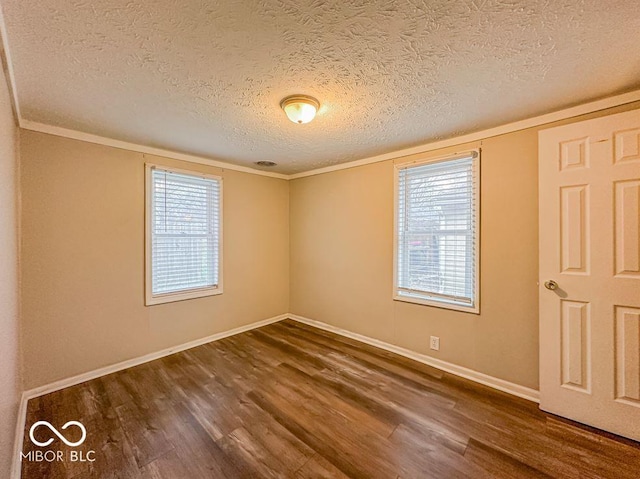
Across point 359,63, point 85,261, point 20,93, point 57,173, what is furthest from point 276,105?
point 85,261

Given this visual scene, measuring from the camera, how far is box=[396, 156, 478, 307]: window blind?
8.30ft

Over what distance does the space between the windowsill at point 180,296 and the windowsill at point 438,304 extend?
91.0 inches

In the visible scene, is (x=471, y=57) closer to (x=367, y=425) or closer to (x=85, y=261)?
(x=367, y=425)

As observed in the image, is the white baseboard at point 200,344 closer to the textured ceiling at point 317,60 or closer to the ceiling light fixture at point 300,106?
the textured ceiling at point 317,60

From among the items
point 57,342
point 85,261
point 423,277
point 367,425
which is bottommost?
point 367,425

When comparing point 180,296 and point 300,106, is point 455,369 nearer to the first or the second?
point 300,106

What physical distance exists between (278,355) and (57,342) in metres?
2.01

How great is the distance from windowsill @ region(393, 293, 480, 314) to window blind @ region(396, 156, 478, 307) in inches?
1.2

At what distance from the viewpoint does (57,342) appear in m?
2.31

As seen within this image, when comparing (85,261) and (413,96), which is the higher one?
(413,96)

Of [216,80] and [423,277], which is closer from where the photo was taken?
[216,80]

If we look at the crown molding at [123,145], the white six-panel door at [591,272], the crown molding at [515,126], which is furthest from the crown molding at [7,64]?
the white six-panel door at [591,272]

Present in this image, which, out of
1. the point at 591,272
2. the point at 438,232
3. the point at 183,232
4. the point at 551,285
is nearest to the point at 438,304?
the point at 438,232

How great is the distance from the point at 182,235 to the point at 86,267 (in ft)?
3.02
